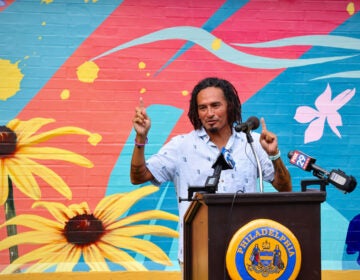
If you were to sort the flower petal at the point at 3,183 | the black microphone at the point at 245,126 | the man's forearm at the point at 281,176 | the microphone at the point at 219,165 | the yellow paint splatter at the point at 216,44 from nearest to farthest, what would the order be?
the microphone at the point at 219,165
the black microphone at the point at 245,126
the man's forearm at the point at 281,176
the flower petal at the point at 3,183
the yellow paint splatter at the point at 216,44

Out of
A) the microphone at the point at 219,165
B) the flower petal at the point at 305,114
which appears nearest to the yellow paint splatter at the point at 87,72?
the flower petal at the point at 305,114

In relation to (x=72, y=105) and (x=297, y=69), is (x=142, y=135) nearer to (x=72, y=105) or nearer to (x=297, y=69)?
(x=72, y=105)

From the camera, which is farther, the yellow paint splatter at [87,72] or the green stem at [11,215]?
the yellow paint splatter at [87,72]

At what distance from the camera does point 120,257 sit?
20.6 ft

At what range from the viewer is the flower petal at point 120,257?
6246 mm

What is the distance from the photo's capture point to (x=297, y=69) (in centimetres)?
658

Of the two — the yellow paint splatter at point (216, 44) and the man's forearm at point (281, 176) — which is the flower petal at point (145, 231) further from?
the man's forearm at point (281, 176)

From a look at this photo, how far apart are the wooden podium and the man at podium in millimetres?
663

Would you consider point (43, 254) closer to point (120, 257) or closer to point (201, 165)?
point (120, 257)

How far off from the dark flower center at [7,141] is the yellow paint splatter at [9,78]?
0.30 meters

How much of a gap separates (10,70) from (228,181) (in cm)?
313

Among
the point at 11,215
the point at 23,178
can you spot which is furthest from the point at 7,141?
the point at 11,215

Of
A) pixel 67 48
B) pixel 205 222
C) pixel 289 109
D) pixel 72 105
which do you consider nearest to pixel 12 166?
pixel 72 105

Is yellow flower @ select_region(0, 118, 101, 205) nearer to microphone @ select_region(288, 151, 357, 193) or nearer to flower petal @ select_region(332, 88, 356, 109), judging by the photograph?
flower petal @ select_region(332, 88, 356, 109)
